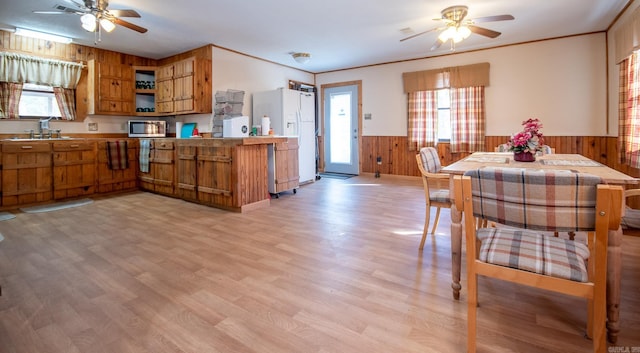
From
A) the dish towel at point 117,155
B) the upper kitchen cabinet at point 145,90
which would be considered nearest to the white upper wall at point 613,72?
the upper kitchen cabinet at point 145,90

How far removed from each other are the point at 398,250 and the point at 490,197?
4.66 ft

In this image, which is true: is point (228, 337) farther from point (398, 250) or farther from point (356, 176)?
point (356, 176)

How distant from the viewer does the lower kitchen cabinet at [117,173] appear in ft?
16.9

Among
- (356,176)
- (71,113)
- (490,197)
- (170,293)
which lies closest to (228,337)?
(170,293)

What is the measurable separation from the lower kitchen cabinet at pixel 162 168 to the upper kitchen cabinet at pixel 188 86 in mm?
773

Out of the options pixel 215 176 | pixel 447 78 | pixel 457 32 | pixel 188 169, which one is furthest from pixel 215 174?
pixel 447 78

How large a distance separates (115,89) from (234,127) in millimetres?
2702

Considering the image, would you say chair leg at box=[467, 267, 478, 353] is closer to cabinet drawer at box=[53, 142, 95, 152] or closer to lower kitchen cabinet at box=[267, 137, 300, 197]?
lower kitchen cabinet at box=[267, 137, 300, 197]

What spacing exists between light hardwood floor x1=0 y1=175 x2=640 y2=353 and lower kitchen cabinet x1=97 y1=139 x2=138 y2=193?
5.65ft

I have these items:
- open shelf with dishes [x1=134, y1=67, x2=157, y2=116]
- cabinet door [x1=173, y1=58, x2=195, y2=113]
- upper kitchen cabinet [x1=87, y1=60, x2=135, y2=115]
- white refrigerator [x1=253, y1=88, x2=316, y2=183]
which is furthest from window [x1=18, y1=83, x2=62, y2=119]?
white refrigerator [x1=253, y1=88, x2=316, y2=183]

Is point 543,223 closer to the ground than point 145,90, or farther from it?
closer to the ground

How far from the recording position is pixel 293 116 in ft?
19.1

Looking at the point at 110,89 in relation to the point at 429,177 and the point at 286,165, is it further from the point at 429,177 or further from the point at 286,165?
the point at 429,177

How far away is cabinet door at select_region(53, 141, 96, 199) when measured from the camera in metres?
4.64
